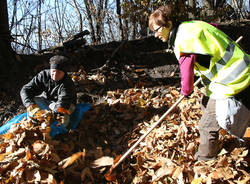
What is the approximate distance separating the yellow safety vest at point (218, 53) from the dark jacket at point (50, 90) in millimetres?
2101

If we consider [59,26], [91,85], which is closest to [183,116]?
[91,85]

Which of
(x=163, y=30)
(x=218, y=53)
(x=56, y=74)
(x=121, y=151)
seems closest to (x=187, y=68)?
(x=218, y=53)

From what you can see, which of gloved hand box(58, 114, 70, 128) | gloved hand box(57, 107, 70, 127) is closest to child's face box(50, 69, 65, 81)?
gloved hand box(57, 107, 70, 127)

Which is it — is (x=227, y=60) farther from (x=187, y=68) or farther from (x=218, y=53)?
(x=187, y=68)

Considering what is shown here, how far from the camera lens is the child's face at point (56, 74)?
10.8 ft

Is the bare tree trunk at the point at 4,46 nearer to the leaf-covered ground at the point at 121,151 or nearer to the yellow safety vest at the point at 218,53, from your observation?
the leaf-covered ground at the point at 121,151

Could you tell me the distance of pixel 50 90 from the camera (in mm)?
3717

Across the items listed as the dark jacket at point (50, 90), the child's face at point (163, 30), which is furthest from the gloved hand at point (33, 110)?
the child's face at point (163, 30)

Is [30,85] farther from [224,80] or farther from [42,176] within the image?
[224,80]

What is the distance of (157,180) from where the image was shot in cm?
259

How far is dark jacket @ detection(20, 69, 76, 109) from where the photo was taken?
347 cm

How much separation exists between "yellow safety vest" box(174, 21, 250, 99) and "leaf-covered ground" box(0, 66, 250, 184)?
3.32 feet

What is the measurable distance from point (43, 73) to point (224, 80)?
283 centimetres

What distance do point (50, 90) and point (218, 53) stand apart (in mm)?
2837
